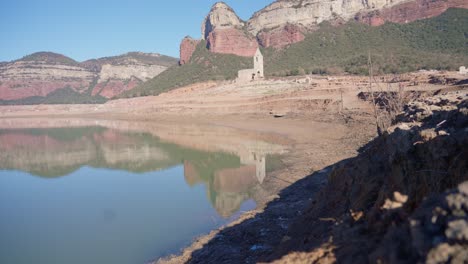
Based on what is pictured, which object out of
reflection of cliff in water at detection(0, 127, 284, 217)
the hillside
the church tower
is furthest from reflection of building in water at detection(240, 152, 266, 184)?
the church tower

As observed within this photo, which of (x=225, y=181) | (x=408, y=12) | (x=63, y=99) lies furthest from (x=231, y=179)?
(x=63, y=99)

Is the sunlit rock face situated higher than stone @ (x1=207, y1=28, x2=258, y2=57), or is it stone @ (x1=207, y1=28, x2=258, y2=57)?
the sunlit rock face

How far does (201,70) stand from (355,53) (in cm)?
2778

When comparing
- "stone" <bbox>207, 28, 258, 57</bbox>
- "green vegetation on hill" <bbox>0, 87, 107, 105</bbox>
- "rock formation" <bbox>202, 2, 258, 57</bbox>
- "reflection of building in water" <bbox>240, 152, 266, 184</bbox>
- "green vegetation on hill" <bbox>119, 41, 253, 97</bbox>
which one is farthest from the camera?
"green vegetation on hill" <bbox>0, 87, 107, 105</bbox>

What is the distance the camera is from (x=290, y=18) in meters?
75.6

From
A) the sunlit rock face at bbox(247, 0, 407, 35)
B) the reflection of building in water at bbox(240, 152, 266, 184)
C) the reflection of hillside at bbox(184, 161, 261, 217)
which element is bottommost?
the reflection of hillside at bbox(184, 161, 261, 217)

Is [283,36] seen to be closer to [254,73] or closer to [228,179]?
[254,73]

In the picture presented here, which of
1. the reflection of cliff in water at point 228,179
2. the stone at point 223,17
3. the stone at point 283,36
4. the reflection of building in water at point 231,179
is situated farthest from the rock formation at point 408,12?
the reflection of cliff in water at point 228,179

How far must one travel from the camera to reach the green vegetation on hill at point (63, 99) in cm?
9437

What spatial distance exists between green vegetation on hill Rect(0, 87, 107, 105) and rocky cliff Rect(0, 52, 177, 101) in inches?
73.7

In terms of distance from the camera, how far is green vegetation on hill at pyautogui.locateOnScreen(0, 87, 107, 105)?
310 feet

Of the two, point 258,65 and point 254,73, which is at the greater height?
point 258,65

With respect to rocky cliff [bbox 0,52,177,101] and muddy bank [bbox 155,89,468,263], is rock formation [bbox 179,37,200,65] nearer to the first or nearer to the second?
rocky cliff [bbox 0,52,177,101]

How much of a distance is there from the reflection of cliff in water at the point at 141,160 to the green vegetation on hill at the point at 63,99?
64692 mm
